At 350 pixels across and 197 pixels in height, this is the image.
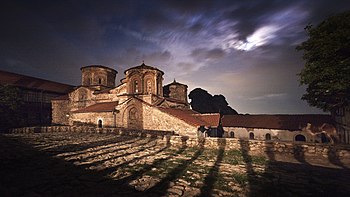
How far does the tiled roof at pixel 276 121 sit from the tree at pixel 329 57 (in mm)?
8875

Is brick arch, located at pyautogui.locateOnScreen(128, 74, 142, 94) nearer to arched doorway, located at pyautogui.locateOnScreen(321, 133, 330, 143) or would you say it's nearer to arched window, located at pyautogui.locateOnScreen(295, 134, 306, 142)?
arched window, located at pyautogui.locateOnScreen(295, 134, 306, 142)

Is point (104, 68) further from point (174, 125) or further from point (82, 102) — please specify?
point (174, 125)

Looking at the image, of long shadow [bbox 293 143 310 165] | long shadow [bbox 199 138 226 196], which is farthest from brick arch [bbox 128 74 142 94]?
long shadow [bbox 293 143 310 165]

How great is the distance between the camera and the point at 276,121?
2331 cm

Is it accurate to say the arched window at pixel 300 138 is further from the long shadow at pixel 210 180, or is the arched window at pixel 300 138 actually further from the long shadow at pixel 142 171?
the long shadow at pixel 142 171

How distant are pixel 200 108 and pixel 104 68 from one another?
2883cm

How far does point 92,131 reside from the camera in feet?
58.6

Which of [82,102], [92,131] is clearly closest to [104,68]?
[82,102]

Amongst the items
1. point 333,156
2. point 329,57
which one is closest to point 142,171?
point 333,156

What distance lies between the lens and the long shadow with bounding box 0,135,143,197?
157 inches

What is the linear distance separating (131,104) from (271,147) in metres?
17.5

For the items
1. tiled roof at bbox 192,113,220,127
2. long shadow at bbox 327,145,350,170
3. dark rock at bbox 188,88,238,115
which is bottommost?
long shadow at bbox 327,145,350,170

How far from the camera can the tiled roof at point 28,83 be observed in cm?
2905

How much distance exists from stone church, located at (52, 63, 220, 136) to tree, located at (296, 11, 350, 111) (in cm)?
1044
